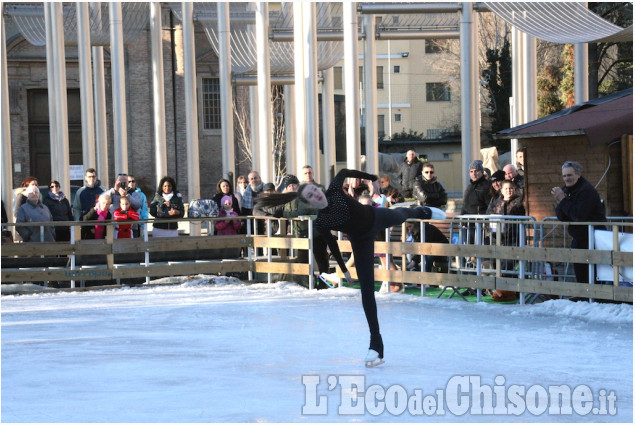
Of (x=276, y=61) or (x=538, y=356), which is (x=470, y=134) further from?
(x=538, y=356)

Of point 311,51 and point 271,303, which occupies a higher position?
point 311,51

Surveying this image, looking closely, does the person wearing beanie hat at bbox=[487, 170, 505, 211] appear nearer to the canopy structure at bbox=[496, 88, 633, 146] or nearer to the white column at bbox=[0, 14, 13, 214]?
the canopy structure at bbox=[496, 88, 633, 146]

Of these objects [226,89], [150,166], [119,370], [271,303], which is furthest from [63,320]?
[150,166]

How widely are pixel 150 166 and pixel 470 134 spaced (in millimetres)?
24733

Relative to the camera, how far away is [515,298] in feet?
53.4

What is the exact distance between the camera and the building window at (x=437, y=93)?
72.6 m

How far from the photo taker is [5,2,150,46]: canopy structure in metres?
30.6

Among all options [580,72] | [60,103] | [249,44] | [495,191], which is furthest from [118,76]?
[495,191]

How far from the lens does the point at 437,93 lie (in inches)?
2881

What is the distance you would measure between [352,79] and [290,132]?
9.49m

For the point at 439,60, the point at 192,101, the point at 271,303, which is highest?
the point at 439,60

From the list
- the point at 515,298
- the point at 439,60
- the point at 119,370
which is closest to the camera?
the point at 119,370

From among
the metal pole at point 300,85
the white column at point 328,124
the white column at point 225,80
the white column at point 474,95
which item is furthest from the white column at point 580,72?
the white column at point 225,80

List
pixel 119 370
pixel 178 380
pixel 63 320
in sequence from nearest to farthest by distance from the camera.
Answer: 1. pixel 178 380
2. pixel 119 370
3. pixel 63 320
